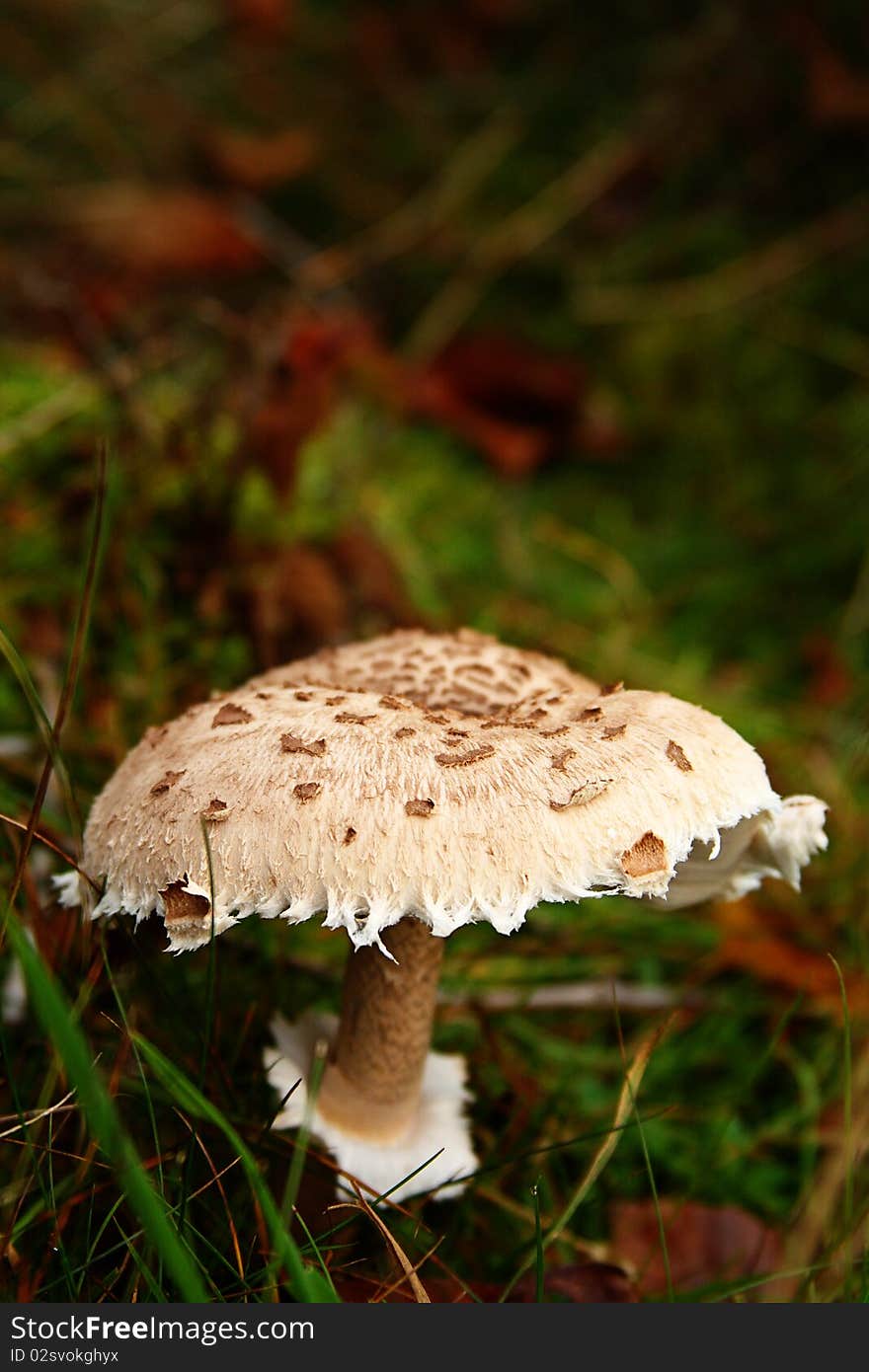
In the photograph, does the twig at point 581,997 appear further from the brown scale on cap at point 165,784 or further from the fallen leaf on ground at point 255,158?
the fallen leaf on ground at point 255,158

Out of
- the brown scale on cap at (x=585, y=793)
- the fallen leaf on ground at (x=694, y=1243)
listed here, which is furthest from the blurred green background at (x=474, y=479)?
the brown scale on cap at (x=585, y=793)

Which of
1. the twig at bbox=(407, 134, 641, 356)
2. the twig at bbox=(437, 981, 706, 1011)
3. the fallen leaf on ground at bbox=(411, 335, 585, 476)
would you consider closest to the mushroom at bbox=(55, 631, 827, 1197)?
the twig at bbox=(437, 981, 706, 1011)

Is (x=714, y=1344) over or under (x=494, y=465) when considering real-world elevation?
under

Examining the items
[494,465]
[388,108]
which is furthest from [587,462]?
[388,108]

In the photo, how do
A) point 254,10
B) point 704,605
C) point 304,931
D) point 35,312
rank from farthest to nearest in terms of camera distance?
point 254,10 → point 35,312 → point 704,605 → point 304,931

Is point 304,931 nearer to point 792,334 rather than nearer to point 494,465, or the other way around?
point 494,465

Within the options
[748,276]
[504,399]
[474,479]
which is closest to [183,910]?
[474,479]
